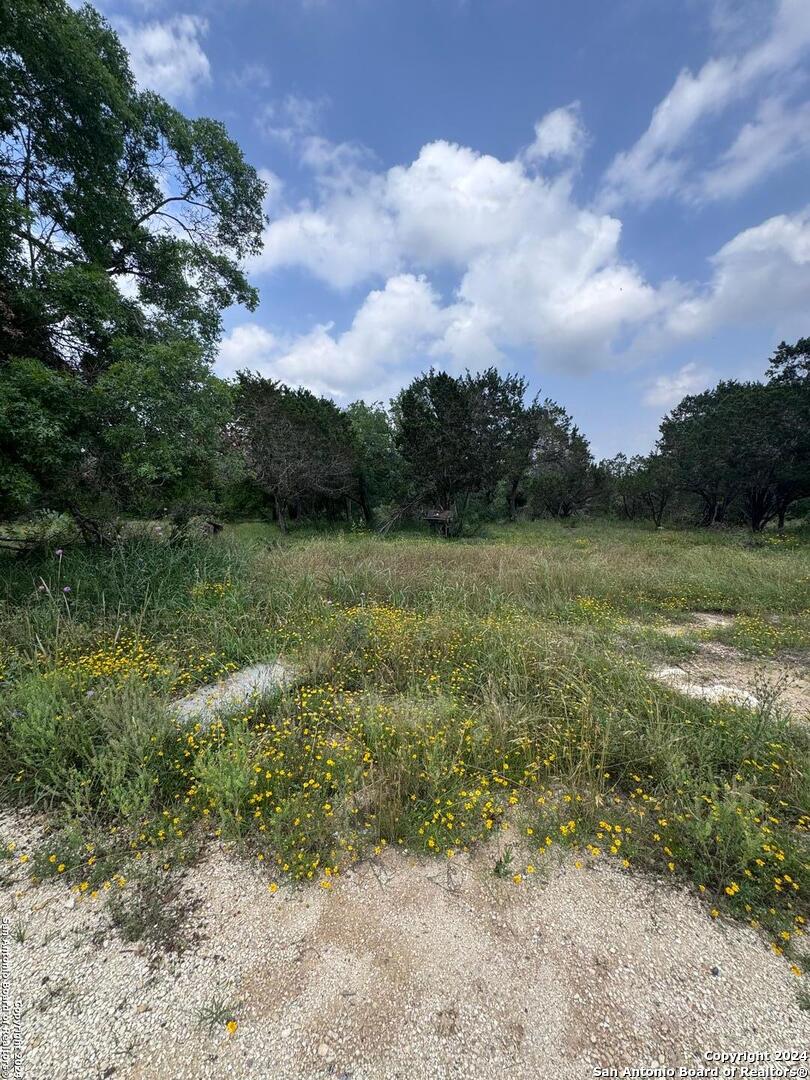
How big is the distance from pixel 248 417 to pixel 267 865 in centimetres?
1730

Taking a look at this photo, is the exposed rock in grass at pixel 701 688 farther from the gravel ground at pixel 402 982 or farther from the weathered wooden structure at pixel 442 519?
the weathered wooden structure at pixel 442 519

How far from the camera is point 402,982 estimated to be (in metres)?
1.53

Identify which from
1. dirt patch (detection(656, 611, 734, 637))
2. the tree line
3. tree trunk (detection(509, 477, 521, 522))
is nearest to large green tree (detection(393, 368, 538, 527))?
tree trunk (detection(509, 477, 521, 522))

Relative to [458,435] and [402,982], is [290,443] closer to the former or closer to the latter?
[458,435]

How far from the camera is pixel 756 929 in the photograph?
173 cm

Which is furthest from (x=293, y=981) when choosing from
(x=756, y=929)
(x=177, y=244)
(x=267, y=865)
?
(x=177, y=244)

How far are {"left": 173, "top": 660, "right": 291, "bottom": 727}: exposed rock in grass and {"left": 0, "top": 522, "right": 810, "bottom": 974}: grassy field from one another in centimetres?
12

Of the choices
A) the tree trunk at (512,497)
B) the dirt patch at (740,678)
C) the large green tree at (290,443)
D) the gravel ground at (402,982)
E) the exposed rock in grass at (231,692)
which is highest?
the large green tree at (290,443)

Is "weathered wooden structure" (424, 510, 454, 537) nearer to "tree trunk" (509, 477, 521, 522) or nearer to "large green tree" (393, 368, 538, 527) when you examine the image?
"large green tree" (393, 368, 538, 527)

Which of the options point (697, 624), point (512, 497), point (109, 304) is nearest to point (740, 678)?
point (697, 624)

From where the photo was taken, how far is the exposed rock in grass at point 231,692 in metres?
3.02

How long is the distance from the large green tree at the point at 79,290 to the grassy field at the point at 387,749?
73.1 inches

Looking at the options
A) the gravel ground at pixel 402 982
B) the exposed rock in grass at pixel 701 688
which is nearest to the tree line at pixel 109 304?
the gravel ground at pixel 402 982

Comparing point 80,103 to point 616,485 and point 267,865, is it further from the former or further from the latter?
point 616,485
